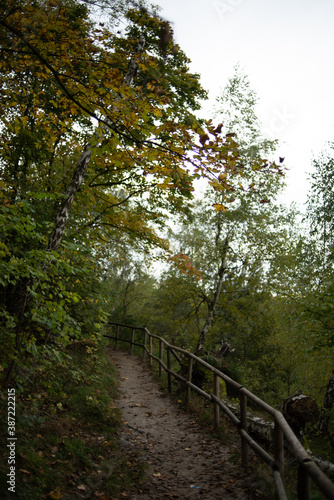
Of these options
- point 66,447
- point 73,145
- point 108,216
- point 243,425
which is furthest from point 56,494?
point 73,145

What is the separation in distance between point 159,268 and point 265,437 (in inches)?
929

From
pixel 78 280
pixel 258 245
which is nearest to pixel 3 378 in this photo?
pixel 78 280

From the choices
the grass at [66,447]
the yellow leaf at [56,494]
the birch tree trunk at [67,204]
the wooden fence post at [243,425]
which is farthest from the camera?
the birch tree trunk at [67,204]

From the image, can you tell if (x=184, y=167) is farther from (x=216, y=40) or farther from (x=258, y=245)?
(x=258, y=245)

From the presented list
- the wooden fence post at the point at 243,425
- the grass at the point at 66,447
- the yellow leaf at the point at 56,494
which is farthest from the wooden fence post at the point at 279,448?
the yellow leaf at the point at 56,494

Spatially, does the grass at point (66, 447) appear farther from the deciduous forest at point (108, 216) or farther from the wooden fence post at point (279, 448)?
the wooden fence post at point (279, 448)

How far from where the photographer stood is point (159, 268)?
28.3m

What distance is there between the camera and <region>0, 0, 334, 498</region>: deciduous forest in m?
3.51

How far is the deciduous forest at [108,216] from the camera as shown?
11.5 ft

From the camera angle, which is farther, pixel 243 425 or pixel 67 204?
pixel 67 204

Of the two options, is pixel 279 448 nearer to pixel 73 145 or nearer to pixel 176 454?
pixel 176 454

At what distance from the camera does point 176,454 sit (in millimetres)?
4945

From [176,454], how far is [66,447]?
6.15 ft

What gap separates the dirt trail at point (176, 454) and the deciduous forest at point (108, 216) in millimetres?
587
